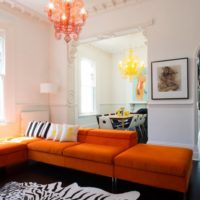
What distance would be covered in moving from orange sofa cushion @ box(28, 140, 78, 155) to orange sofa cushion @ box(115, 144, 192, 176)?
1.10 metres

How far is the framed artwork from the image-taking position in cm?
444

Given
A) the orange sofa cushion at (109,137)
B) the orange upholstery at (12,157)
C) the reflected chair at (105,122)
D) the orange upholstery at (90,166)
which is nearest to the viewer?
the orange upholstery at (90,166)

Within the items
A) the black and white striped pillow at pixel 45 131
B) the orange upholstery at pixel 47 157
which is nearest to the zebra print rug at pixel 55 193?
the orange upholstery at pixel 47 157

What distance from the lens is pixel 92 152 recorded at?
10.6 feet

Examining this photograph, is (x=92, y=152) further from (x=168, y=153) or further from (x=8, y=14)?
(x=8, y=14)

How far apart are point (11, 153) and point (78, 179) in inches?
51.8

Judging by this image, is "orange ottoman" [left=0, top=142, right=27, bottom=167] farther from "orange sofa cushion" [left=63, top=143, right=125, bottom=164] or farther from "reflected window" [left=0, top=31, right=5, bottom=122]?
"reflected window" [left=0, top=31, right=5, bottom=122]

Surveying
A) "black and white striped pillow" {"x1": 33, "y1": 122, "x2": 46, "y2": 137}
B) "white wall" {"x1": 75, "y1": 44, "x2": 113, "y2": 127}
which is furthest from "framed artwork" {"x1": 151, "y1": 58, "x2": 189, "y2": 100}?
"white wall" {"x1": 75, "y1": 44, "x2": 113, "y2": 127}

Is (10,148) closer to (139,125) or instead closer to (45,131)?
(45,131)

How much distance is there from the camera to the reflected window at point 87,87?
7809 millimetres

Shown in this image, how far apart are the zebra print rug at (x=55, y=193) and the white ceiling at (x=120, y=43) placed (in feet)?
18.8

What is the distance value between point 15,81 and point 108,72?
195 inches

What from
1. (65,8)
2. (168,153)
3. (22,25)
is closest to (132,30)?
(65,8)

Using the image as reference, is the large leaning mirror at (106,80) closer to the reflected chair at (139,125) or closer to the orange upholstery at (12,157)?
the reflected chair at (139,125)
